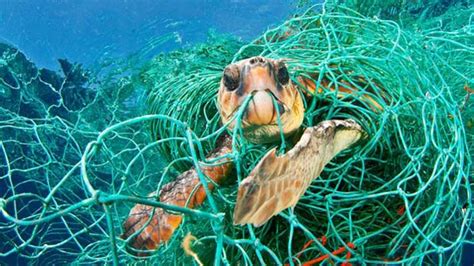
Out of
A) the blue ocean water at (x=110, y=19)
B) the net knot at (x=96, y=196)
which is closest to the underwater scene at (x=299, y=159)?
the net knot at (x=96, y=196)

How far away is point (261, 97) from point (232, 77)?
0.13 metres

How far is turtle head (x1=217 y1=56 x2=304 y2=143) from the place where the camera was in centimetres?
117

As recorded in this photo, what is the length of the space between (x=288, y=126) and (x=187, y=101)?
0.58 metres

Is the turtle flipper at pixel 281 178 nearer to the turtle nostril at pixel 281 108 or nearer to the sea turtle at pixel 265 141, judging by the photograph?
the sea turtle at pixel 265 141

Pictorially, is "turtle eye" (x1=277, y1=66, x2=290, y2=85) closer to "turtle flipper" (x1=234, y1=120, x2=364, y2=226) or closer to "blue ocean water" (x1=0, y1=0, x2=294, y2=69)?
"turtle flipper" (x1=234, y1=120, x2=364, y2=226)

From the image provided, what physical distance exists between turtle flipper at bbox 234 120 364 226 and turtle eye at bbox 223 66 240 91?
10.9 inches

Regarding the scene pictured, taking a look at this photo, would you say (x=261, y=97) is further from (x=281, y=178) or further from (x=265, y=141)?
(x=281, y=178)

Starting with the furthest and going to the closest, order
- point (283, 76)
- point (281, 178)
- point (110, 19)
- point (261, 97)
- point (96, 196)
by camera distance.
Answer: point (110, 19), point (283, 76), point (261, 97), point (281, 178), point (96, 196)

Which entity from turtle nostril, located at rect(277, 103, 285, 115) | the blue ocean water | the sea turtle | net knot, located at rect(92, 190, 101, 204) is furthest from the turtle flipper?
the blue ocean water

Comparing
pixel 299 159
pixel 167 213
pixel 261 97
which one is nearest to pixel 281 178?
pixel 299 159

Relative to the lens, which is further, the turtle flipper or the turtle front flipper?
the turtle front flipper

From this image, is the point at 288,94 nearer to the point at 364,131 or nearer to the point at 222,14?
the point at 364,131

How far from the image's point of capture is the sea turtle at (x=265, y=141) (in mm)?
800

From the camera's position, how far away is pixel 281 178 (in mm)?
866
